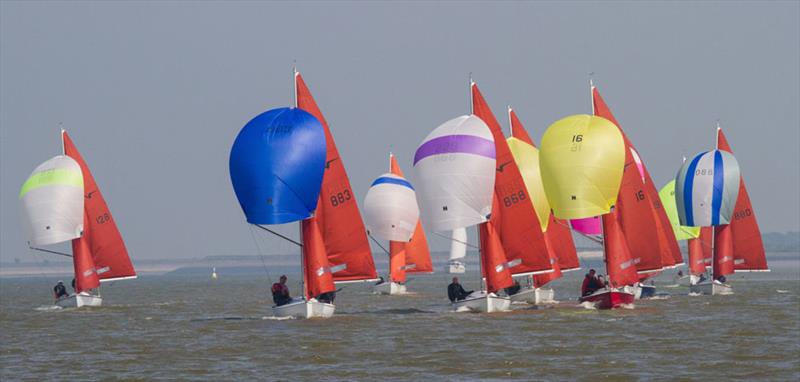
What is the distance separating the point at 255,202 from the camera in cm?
4362

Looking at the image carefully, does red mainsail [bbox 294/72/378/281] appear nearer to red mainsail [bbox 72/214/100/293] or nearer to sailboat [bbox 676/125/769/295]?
red mainsail [bbox 72/214/100/293]

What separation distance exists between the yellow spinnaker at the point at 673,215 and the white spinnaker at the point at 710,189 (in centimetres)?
746

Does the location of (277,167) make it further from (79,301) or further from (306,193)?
(79,301)

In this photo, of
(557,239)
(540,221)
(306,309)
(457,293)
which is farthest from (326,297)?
(557,239)

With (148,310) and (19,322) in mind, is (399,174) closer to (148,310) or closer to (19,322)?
(148,310)

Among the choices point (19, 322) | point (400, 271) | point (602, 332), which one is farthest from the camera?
point (400, 271)

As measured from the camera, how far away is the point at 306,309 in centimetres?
4494

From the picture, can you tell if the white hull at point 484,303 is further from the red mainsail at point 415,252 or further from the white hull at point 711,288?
the red mainsail at point 415,252

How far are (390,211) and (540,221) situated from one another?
17.1 meters

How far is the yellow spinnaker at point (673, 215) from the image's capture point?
74188 millimetres

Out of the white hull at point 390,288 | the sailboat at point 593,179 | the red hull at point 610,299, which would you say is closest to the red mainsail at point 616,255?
the sailboat at point 593,179

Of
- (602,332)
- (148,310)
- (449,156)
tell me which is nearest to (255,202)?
(449,156)

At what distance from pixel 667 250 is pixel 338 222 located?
800 inches

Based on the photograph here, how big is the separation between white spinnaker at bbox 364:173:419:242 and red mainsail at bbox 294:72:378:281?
2799 centimetres
